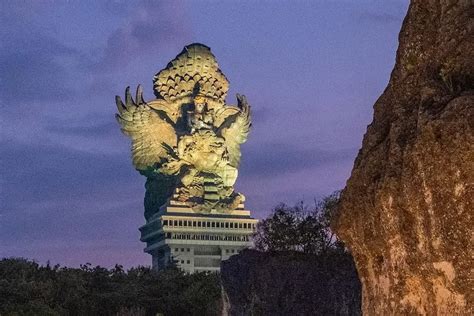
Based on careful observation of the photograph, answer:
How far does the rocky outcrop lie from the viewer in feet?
99.3

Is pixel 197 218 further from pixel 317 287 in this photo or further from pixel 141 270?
pixel 317 287

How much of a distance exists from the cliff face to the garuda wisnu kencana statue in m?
74.4

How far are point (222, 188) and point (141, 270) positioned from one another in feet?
78.9

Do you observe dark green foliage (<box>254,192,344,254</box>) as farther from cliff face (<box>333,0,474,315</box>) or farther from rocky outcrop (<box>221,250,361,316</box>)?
cliff face (<box>333,0,474,315</box>)

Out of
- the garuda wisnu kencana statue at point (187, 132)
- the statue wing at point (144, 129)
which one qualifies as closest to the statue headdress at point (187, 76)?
the garuda wisnu kencana statue at point (187, 132)

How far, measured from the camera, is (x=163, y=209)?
85.8 m

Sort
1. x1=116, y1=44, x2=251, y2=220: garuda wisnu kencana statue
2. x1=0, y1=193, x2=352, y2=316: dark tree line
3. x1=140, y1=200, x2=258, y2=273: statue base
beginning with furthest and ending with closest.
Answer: x1=140, y1=200, x2=258, y2=273: statue base
x1=116, y1=44, x2=251, y2=220: garuda wisnu kencana statue
x1=0, y1=193, x2=352, y2=316: dark tree line

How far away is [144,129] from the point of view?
3327 inches

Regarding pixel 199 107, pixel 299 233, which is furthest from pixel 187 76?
pixel 299 233

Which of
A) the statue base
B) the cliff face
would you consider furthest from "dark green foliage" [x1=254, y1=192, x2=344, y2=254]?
the statue base

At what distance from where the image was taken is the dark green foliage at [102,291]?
50250 millimetres

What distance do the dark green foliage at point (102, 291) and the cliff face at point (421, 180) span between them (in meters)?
37.4

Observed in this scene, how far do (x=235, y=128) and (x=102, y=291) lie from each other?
35.8 meters

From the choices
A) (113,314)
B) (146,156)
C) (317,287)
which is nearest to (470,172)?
(317,287)
